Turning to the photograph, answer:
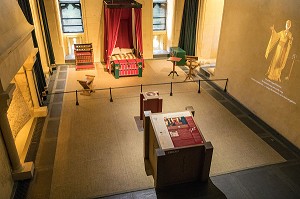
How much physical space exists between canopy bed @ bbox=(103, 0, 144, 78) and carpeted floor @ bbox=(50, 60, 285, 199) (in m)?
1.35

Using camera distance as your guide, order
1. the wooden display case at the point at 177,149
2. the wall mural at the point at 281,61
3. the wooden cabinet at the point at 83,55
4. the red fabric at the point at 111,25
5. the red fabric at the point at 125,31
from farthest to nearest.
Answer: the red fabric at the point at 125,31 → the wooden cabinet at the point at 83,55 → the red fabric at the point at 111,25 → the wall mural at the point at 281,61 → the wooden display case at the point at 177,149

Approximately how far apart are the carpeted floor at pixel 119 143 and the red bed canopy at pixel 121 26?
8.44 ft

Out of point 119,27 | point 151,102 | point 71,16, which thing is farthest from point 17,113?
point 71,16

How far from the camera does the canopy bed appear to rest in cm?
899

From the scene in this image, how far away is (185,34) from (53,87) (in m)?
6.32

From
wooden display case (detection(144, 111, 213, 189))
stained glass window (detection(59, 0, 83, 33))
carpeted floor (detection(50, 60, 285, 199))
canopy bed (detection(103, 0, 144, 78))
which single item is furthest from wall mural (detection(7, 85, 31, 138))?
stained glass window (detection(59, 0, 83, 33))

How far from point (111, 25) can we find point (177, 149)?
700 centimetres

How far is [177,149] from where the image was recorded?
12.7 feet

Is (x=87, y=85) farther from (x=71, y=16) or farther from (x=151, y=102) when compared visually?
(x=71, y=16)

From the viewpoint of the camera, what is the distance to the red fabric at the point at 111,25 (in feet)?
30.2

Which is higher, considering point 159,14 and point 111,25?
point 159,14

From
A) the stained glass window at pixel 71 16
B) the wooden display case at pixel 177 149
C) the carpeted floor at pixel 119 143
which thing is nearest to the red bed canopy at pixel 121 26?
the stained glass window at pixel 71 16

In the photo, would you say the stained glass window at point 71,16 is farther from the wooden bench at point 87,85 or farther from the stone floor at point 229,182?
the stone floor at point 229,182

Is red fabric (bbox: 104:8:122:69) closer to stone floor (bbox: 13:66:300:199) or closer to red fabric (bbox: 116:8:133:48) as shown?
red fabric (bbox: 116:8:133:48)
